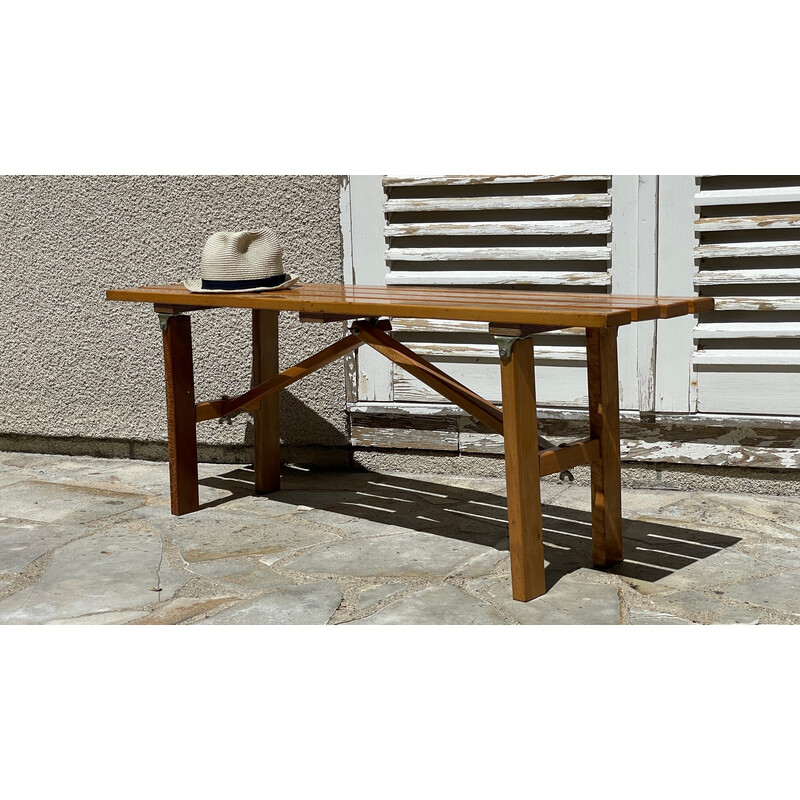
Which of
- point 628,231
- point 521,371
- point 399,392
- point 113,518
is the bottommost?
point 113,518

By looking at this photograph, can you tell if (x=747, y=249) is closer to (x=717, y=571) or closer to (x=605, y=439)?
(x=605, y=439)

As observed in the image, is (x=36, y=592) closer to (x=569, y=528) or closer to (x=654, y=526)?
(x=569, y=528)

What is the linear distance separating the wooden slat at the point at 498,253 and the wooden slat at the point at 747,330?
1.90ft

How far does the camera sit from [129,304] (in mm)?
6238

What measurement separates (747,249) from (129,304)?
3331 mm

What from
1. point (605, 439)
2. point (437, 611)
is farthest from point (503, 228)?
point (437, 611)

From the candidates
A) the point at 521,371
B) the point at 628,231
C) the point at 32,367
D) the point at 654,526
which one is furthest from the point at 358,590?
the point at 32,367

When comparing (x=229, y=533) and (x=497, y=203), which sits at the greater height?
(x=497, y=203)

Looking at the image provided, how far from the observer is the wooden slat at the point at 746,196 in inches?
196

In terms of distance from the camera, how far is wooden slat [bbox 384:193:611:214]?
17.3ft

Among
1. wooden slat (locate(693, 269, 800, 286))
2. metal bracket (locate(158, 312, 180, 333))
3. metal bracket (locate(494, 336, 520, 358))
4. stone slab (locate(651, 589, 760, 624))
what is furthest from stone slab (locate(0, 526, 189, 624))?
wooden slat (locate(693, 269, 800, 286))

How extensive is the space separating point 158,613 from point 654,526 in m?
2.18

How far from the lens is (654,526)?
4.84 meters

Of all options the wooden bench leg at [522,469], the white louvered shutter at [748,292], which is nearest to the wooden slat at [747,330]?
the white louvered shutter at [748,292]
